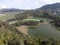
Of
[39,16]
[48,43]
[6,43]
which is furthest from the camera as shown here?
[39,16]

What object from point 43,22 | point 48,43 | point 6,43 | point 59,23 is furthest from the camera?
point 43,22

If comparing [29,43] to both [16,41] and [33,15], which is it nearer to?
[16,41]

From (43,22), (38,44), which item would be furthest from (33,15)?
(38,44)

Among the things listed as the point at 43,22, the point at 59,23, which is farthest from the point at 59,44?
the point at 43,22

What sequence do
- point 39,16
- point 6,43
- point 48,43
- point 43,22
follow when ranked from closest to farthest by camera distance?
point 6,43
point 48,43
point 43,22
point 39,16

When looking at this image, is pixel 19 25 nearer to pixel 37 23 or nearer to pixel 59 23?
pixel 37 23

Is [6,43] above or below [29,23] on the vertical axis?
above

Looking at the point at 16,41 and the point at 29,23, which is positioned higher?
the point at 16,41

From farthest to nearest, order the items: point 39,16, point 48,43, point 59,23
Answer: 1. point 39,16
2. point 59,23
3. point 48,43

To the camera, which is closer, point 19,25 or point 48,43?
point 48,43
